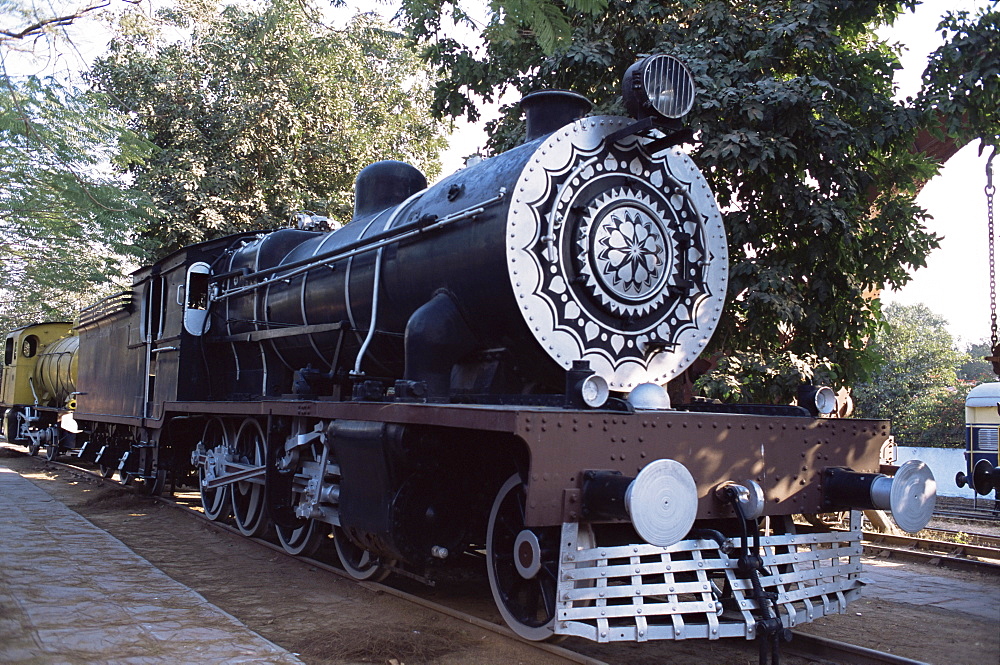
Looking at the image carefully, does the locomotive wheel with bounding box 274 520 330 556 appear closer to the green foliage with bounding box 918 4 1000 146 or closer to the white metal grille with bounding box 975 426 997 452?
the green foliage with bounding box 918 4 1000 146

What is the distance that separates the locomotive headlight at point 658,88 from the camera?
4.30 meters

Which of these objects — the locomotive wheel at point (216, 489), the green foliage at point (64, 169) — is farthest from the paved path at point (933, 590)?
the green foliage at point (64, 169)

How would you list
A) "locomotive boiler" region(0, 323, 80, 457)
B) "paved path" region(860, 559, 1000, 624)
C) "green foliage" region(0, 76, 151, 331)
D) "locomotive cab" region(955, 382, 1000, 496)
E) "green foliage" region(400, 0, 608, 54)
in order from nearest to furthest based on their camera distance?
"green foliage" region(400, 0, 608, 54) < "paved path" region(860, 559, 1000, 624) < "green foliage" region(0, 76, 151, 331) < "locomotive cab" region(955, 382, 1000, 496) < "locomotive boiler" region(0, 323, 80, 457)

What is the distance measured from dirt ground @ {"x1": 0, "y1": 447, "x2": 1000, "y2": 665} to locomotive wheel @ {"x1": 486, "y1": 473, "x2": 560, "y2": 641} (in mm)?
185

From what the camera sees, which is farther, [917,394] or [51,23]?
[917,394]

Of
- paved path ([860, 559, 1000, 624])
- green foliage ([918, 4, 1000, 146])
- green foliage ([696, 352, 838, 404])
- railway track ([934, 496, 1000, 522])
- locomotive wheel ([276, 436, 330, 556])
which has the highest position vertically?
green foliage ([918, 4, 1000, 146])

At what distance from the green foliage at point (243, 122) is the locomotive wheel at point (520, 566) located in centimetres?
1325

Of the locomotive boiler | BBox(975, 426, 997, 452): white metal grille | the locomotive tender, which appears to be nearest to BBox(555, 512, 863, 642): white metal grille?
the locomotive tender

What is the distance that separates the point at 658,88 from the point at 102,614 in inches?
166

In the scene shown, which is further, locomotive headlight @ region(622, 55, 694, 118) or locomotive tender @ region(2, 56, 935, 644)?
locomotive headlight @ region(622, 55, 694, 118)

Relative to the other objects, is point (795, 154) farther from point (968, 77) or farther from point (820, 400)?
point (820, 400)

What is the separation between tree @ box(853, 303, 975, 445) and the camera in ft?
58.5

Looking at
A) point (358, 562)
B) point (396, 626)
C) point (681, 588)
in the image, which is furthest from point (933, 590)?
point (358, 562)

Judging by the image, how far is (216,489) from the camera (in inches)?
306
